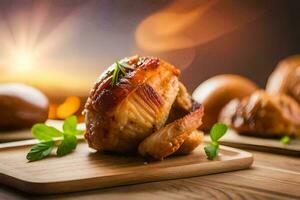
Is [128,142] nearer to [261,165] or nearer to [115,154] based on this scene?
[115,154]

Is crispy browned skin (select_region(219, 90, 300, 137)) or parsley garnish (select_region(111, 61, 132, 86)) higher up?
parsley garnish (select_region(111, 61, 132, 86))

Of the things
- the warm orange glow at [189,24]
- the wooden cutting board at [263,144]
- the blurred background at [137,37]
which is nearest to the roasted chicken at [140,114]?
the wooden cutting board at [263,144]

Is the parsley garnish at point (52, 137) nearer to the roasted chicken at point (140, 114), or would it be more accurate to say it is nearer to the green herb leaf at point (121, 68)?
the roasted chicken at point (140, 114)

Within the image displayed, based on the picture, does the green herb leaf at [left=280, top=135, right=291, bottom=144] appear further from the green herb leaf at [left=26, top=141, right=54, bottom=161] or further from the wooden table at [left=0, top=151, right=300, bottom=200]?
the green herb leaf at [left=26, top=141, right=54, bottom=161]

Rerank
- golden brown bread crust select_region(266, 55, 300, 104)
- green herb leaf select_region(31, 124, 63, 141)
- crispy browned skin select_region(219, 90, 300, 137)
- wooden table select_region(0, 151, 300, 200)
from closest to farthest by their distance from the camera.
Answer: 1. wooden table select_region(0, 151, 300, 200)
2. green herb leaf select_region(31, 124, 63, 141)
3. crispy browned skin select_region(219, 90, 300, 137)
4. golden brown bread crust select_region(266, 55, 300, 104)

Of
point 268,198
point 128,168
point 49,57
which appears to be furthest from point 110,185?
point 49,57

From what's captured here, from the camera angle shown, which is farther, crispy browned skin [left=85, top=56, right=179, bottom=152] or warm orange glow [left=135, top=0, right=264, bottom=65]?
warm orange glow [left=135, top=0, right=264, bottom=65]

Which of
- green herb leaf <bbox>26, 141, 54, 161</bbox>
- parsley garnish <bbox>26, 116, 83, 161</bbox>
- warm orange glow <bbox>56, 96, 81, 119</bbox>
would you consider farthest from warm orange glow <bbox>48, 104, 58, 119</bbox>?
green herb leaf <bbox>26, 141, 54, 161</bbox>
